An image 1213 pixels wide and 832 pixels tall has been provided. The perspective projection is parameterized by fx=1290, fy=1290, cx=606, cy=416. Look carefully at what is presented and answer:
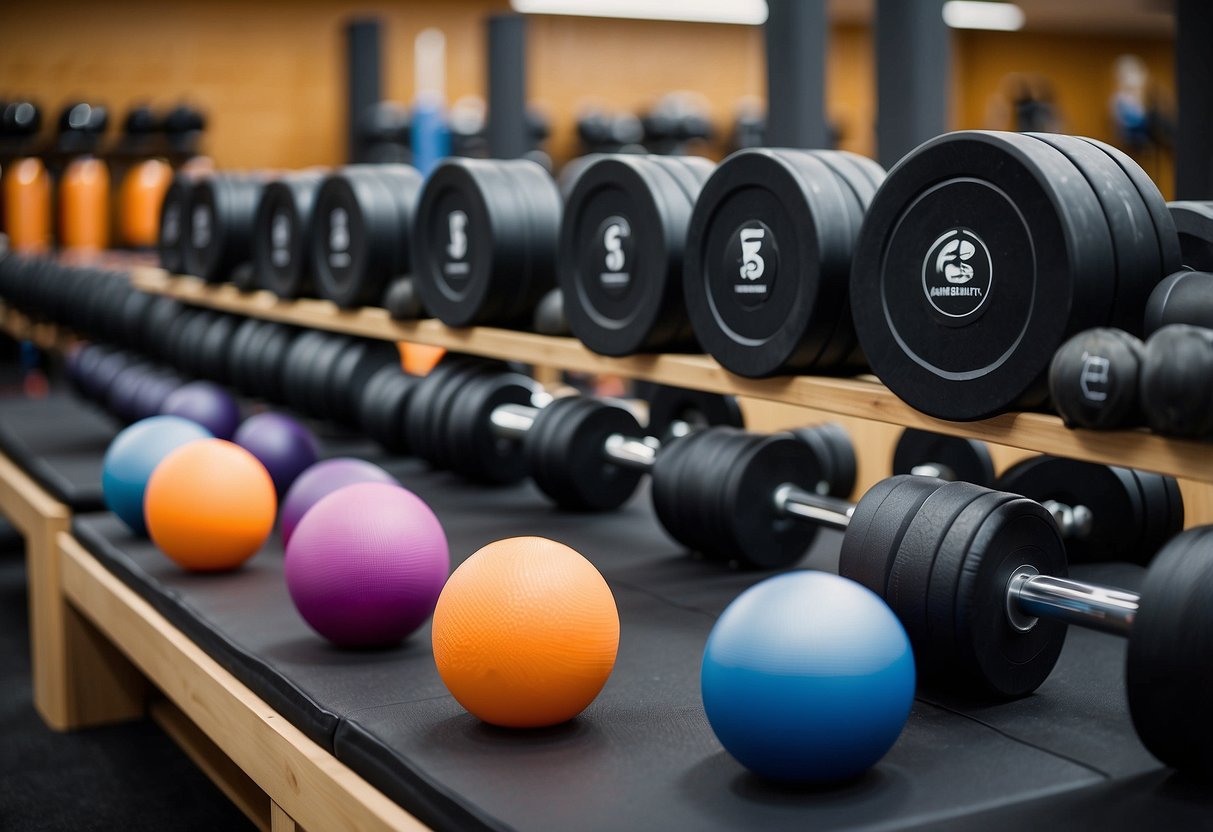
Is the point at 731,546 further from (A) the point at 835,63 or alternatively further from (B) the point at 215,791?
(A) the point at 835,63

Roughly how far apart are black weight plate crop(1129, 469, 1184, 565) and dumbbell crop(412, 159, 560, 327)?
1.33m

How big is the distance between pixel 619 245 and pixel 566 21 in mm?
8920

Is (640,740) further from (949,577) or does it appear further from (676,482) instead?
(676,482)

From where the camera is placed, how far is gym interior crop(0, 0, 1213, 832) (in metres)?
1.43

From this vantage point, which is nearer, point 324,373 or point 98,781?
point 98,781

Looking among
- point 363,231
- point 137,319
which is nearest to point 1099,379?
point 363,231

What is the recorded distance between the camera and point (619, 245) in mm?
2432

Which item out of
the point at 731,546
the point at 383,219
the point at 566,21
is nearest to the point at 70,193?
the point at 566,21

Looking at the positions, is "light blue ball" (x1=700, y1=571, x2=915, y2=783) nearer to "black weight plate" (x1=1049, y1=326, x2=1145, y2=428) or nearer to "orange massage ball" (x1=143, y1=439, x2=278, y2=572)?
"black weight plate" (x1=1049, y1=326, x2=1145, y2=428)

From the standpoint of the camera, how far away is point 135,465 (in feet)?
9.15

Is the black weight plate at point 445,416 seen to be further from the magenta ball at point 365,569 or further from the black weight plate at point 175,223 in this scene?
the black weight plate at point 175,223

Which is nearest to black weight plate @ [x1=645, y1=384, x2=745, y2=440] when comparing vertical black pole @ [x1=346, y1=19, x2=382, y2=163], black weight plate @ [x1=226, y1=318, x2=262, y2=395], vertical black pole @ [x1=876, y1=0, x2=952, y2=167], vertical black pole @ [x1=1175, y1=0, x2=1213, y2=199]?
vertical black pole @ [x1=876, y1=0, x2=952, y2=167]

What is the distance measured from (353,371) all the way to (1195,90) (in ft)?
7.74

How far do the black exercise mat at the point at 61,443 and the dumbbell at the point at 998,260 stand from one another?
215 centimetres
